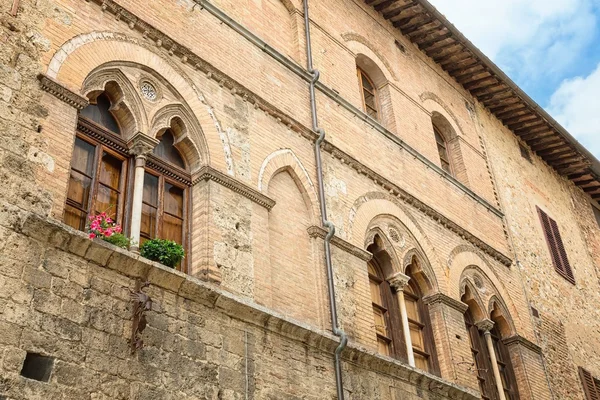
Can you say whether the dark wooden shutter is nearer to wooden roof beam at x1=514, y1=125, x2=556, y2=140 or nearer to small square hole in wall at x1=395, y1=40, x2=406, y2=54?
wooden roof beam at x1=514, y1=125, x2=556, y2=140

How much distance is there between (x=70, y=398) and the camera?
5230 millimetres

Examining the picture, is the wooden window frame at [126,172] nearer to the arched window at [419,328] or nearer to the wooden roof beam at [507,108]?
the arched window at [419,328]

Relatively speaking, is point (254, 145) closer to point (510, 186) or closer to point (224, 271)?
point (224, 271)

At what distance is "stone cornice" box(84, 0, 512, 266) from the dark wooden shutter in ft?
8.06

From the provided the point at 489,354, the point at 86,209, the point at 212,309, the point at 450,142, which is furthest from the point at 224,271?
the point at 450,142

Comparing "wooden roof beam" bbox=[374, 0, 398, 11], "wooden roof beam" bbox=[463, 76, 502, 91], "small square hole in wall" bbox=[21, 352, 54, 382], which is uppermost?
"wooden roof beam" bbox=[374, 0, 398, 11]

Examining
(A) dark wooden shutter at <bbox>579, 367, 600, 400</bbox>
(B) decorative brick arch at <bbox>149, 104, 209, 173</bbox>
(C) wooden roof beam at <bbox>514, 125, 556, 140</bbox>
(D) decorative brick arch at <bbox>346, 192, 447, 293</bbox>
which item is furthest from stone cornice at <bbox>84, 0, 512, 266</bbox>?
(C) wooden roof beam at <bbox>514, 125, 556, 140</bbox>

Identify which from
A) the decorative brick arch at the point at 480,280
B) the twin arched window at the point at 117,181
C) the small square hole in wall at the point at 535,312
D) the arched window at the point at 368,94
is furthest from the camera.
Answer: the small square hole in wall at the point at 535,312

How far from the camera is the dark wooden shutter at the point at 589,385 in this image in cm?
1280

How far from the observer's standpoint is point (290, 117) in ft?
30.7

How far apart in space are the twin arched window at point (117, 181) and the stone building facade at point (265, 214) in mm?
23

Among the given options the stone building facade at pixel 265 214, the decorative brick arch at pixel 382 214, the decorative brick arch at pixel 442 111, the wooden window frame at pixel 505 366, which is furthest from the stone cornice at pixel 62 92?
the decorative brick arch at pixel 442 111

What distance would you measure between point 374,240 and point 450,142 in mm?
4610

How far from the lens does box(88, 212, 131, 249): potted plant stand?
240 inches
